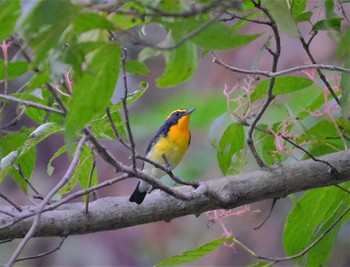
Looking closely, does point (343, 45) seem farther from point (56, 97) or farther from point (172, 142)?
point (172, 142)

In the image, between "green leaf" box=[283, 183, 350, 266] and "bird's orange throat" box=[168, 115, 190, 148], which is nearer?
"green leaf" box=[283, 183, 350, 266]

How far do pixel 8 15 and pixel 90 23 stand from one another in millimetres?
155

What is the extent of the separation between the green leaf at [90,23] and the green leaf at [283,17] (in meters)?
0.32

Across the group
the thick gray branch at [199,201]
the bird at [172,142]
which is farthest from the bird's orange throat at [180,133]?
the thick gray branch at [199,201]

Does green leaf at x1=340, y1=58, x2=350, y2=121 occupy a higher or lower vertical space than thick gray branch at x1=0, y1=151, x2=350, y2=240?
higher

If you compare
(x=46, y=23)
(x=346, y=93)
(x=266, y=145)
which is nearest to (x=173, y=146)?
(x=266, y=145)

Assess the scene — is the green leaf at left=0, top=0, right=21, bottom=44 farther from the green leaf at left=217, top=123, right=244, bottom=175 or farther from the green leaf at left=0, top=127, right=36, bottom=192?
the green leaf at left=217, top=123, right=244, bottom=175

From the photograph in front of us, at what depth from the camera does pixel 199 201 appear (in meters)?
2.15

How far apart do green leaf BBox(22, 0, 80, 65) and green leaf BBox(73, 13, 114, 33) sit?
0.02m

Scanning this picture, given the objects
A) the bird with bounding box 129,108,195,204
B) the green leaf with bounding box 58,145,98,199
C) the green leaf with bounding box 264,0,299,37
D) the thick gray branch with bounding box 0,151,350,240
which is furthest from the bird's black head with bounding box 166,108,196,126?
the green leaf with bounding box 264,0,299,37

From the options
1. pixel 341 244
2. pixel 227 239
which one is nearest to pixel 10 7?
pixel 227 239

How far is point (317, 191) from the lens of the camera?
2.39 metres

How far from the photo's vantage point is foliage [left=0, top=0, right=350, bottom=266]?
3.91 ft

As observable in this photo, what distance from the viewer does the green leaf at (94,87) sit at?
1.24 m
